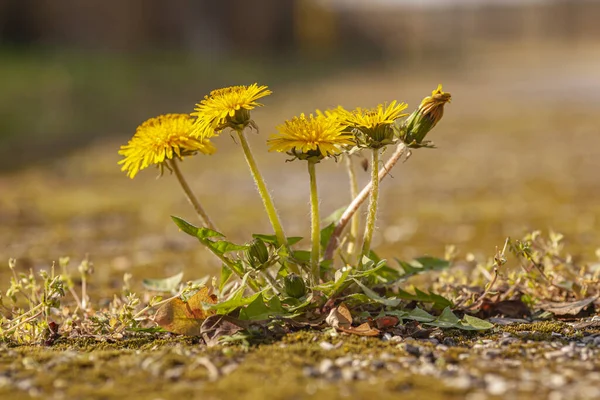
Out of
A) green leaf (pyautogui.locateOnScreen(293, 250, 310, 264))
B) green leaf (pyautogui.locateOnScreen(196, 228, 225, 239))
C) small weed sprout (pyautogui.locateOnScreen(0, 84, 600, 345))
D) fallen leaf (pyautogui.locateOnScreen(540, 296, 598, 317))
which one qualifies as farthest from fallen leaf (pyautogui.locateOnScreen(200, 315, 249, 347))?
fallen leaf (pyautogui.locateOnScreen(540, 296, 598, 317))

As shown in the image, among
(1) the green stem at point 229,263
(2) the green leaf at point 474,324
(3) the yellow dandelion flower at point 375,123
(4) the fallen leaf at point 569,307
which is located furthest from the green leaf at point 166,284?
(4) the fallen leaf at point 569,307

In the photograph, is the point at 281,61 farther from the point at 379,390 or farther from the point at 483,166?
the point at 379,390

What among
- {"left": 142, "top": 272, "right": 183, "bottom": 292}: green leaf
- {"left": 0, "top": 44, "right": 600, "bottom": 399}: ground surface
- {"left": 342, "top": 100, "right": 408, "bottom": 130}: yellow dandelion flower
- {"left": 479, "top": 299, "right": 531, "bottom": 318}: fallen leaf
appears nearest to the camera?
{"left": 0, "top": 44, "right": 600, "bottom": 399}: ground surface

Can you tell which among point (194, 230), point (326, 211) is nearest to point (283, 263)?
point (194, 230)

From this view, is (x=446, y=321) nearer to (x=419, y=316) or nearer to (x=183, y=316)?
(x=419, y=316)

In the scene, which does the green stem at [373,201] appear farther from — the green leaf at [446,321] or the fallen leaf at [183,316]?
the fallen leaf at [183,316]

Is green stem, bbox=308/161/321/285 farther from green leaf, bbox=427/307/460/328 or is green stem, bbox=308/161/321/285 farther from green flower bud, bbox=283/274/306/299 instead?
green leaf, bbox=427/307/460/328
